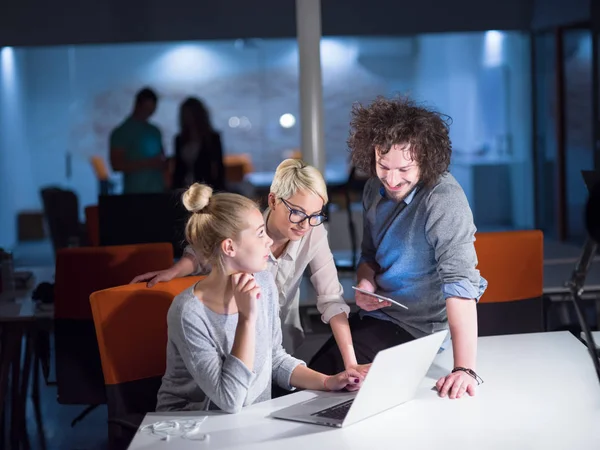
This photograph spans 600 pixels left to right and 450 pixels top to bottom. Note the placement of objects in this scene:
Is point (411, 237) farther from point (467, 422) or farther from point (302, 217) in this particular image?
point (467, 422)

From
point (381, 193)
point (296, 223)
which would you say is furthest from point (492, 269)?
point (296, 223)

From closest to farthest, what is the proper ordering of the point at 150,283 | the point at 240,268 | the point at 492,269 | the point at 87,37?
the point at 240,268, the point at 150,283, the point at 492,269, the point at 87,37

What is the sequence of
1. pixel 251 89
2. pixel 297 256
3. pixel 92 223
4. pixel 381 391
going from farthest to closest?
pixel 251 89, pixel 92 223, pixel 297 256, pixel 381 391

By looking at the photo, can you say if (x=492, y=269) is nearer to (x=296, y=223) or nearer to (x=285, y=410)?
(x=296, y=223)

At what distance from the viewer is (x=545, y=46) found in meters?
7.81

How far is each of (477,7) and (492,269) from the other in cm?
458

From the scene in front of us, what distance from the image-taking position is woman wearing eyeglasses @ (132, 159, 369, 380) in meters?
2.62

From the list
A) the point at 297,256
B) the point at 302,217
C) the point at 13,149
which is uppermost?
the point at 13,149

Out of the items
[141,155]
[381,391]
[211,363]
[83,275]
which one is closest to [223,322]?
[211,363]

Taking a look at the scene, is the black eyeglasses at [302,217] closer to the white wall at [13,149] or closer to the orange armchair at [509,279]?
the orange armchair at [509,279]

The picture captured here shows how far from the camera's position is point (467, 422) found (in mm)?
1997

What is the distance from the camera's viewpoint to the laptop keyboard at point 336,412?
6.70ft

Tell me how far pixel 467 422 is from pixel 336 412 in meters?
0.30

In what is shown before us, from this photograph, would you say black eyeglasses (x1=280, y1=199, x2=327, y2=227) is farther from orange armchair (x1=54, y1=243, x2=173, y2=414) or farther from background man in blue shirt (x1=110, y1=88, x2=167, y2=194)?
background man in blue shirt (x1=110, y1=88, x2=167, y2=194)
